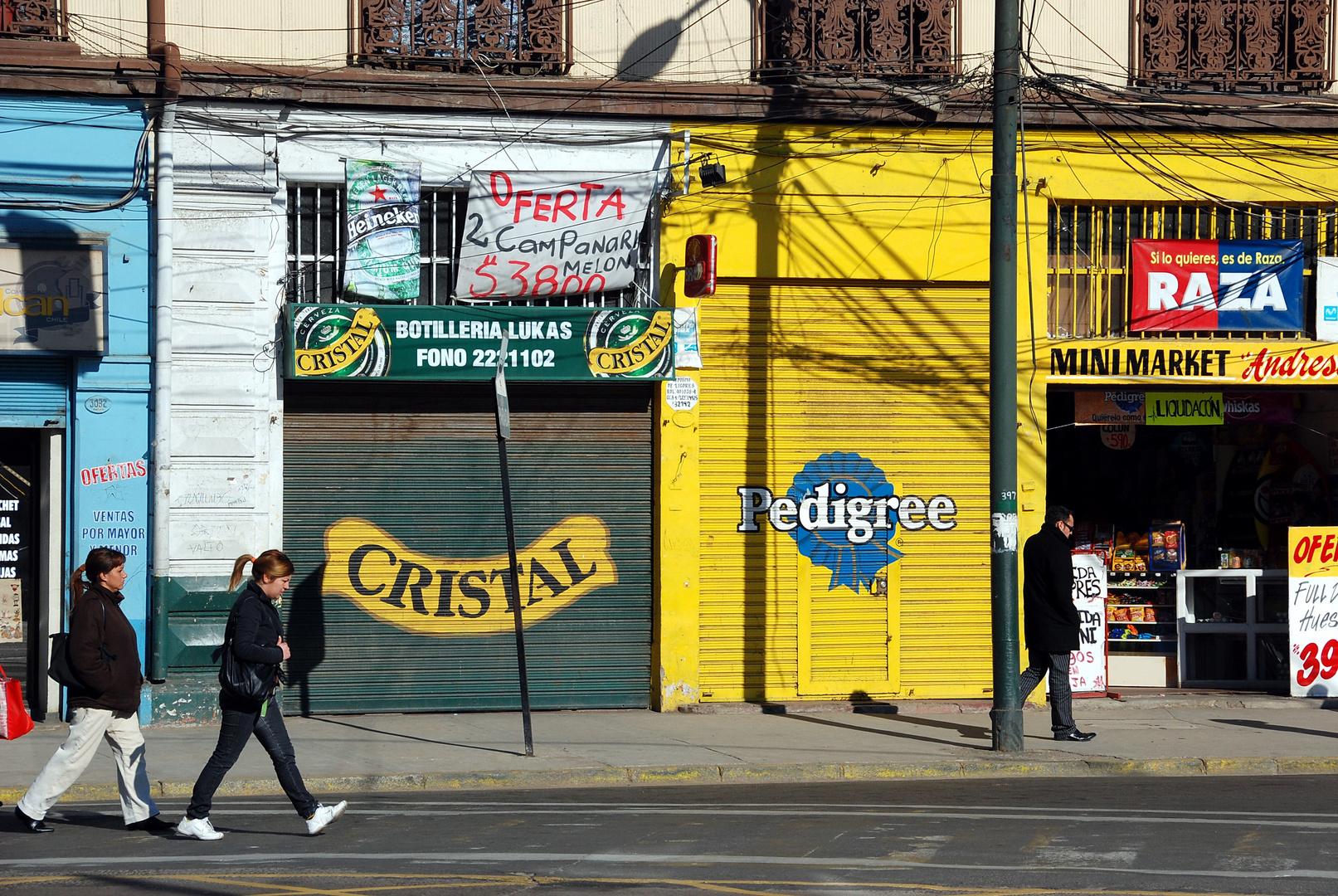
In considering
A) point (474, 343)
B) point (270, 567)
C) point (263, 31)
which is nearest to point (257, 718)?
point (270, 567)

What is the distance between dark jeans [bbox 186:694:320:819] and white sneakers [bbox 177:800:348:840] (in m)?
0.03

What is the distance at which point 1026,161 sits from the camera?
14609 millimetres

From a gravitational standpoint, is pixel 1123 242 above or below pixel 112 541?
above

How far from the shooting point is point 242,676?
840 centimetres

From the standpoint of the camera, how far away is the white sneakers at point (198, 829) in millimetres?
8289

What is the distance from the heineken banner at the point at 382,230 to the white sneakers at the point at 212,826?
20.8 ft

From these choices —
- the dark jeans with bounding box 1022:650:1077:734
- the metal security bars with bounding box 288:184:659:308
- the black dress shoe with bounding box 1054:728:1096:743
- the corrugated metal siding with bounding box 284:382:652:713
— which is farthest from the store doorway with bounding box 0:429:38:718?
the black dress shoe with bounding box 1054:728:1096:743

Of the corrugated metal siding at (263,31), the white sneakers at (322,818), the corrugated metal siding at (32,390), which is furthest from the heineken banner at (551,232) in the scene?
the white sneakers at (322,818)

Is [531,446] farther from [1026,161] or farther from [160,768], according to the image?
[1026,161]

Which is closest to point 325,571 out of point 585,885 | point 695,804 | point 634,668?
point 634,668

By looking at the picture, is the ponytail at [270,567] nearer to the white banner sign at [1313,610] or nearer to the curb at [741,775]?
the curb at [741,775]

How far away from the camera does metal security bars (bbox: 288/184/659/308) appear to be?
13711 millimetres

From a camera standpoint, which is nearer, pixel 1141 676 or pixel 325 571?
pixel 325 571

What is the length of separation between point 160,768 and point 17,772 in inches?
38.6
